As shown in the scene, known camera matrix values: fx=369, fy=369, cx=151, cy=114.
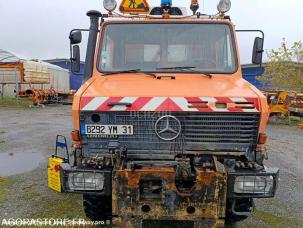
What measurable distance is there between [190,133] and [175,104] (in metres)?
0.35

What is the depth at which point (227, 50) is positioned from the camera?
5.08 meters

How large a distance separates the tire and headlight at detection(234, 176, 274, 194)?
4.90 feet

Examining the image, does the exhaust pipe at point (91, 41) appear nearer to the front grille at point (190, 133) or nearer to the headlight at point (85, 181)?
the front grille at point (190, 133)

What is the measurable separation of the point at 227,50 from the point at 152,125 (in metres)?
1.83

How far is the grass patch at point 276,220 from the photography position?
4.95 metres

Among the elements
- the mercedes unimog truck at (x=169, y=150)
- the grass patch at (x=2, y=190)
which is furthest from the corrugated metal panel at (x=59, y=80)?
the mercedes unimog truck at (x=169, y=150)

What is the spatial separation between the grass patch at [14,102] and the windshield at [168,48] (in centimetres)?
2224

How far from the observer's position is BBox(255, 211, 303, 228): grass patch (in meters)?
4.95

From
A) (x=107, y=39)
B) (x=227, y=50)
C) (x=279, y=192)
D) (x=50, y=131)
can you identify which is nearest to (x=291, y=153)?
(x=279, y=192)

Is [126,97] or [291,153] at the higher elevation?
[126,97]

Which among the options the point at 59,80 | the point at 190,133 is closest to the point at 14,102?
the point at 59,80

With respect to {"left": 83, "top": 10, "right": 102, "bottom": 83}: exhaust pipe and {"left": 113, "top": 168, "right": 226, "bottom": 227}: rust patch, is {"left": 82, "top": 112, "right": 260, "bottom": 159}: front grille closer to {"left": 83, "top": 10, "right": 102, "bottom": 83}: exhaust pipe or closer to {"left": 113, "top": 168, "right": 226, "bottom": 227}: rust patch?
{"left": 113, "top": 168, "right": 226, "bottom": 227}: rust patch

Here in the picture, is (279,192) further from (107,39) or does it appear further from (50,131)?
(50,131)

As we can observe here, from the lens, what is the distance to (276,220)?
201 inches
